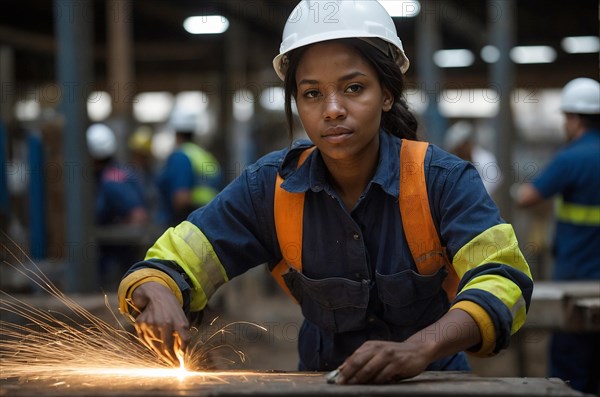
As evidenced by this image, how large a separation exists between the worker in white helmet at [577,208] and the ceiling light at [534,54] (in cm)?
922

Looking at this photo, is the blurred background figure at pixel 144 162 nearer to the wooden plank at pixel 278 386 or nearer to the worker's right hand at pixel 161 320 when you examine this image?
the worker's right hand at pixel 161 320

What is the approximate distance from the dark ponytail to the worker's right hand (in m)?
0.78

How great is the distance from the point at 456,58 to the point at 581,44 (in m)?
2.37

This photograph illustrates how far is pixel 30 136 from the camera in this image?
7.25 metres

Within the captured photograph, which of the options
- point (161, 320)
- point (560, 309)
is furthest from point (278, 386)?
point (560, 309)

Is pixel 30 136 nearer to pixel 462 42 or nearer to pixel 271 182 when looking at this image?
pixel 271 182

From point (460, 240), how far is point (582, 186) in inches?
132

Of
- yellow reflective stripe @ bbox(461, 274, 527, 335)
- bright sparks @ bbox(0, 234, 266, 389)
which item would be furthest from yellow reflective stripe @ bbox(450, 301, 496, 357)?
bright sparks @ bbox(0, 234, 266, 389)

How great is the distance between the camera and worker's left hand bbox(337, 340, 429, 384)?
84.7 inches

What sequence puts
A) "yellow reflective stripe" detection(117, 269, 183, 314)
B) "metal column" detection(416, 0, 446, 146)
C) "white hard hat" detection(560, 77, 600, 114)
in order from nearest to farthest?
"yellow reflective stripe" detection(117, 269, 183, 314) → "white hard hat" detection(560, 77, 600, 114) → "metal column" detection(416, 0, 446, 146)

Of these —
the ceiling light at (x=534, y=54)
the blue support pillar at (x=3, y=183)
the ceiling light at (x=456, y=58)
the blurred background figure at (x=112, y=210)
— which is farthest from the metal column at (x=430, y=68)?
the ceiling light at (x=456, y=58)

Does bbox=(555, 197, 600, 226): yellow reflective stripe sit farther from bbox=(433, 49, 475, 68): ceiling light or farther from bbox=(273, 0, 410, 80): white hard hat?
bbox=(433, 49, 475, 68): ceiling light

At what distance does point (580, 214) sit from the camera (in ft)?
18.3

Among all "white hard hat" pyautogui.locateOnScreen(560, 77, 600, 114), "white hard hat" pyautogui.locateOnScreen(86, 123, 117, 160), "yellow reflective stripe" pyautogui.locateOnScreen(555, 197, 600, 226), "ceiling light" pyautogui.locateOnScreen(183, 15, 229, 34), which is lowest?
"yellow reflective stripe" pyautogui.locateOnScreen(555, 197, 600, 226)
